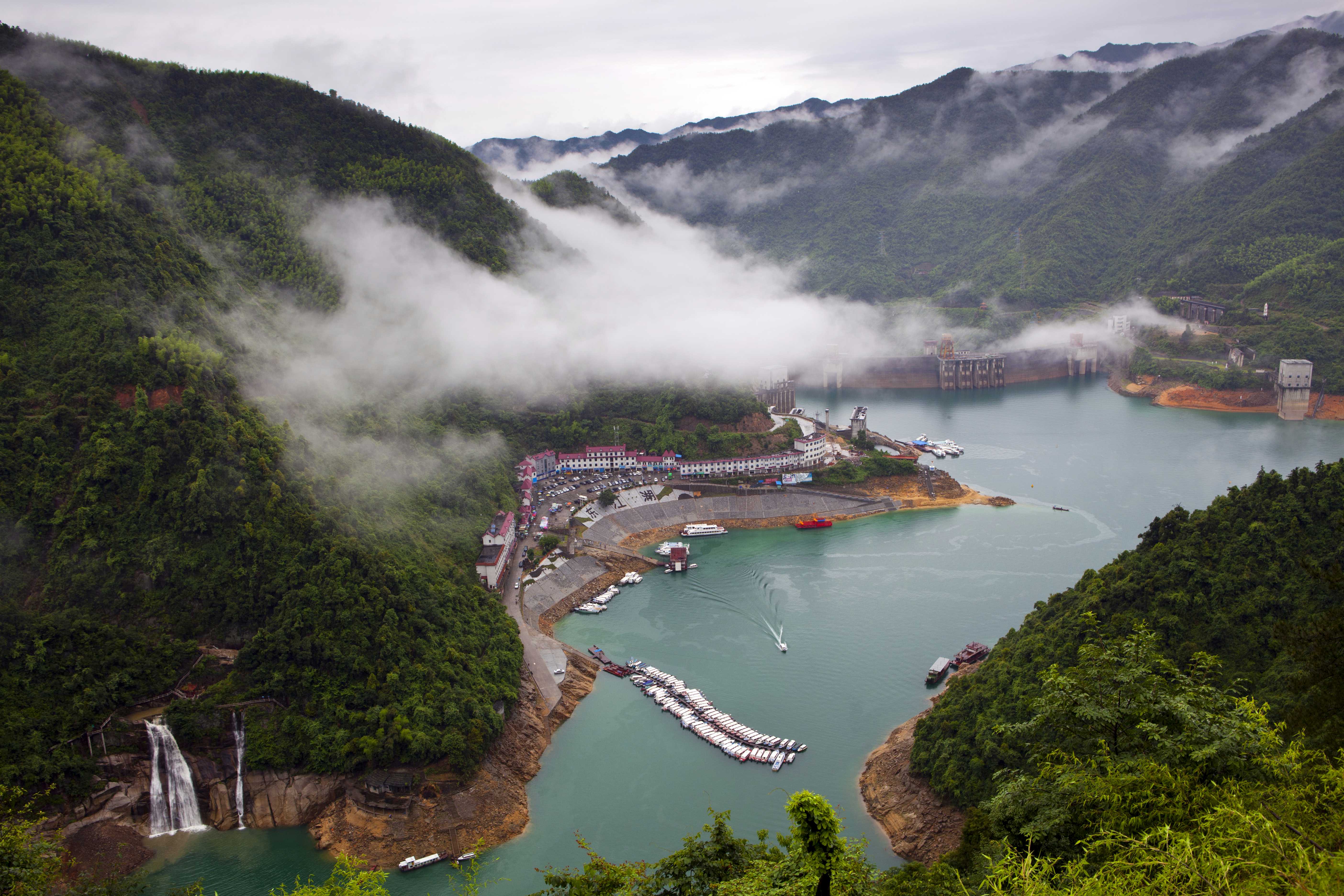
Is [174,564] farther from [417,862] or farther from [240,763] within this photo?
[417,862]

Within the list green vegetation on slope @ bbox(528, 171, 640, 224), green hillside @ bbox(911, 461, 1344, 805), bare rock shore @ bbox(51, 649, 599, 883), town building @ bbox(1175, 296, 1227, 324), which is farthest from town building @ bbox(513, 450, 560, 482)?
town building @ bbox(1175, 296, 1227, 324)

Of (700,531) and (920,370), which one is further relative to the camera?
(920,370)

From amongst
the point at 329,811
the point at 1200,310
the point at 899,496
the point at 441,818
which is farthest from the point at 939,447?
the point at 329,811

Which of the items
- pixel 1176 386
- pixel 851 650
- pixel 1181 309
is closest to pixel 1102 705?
pixel 851 650

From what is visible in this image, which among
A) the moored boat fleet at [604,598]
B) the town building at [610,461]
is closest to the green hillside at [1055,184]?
the town building at [610,461]

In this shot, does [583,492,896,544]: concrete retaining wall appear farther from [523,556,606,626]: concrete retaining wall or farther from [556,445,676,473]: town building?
[523,556,606,626]: concrete retaining wall

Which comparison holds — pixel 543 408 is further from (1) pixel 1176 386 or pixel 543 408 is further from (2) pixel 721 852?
(1) pixel 1176 386
